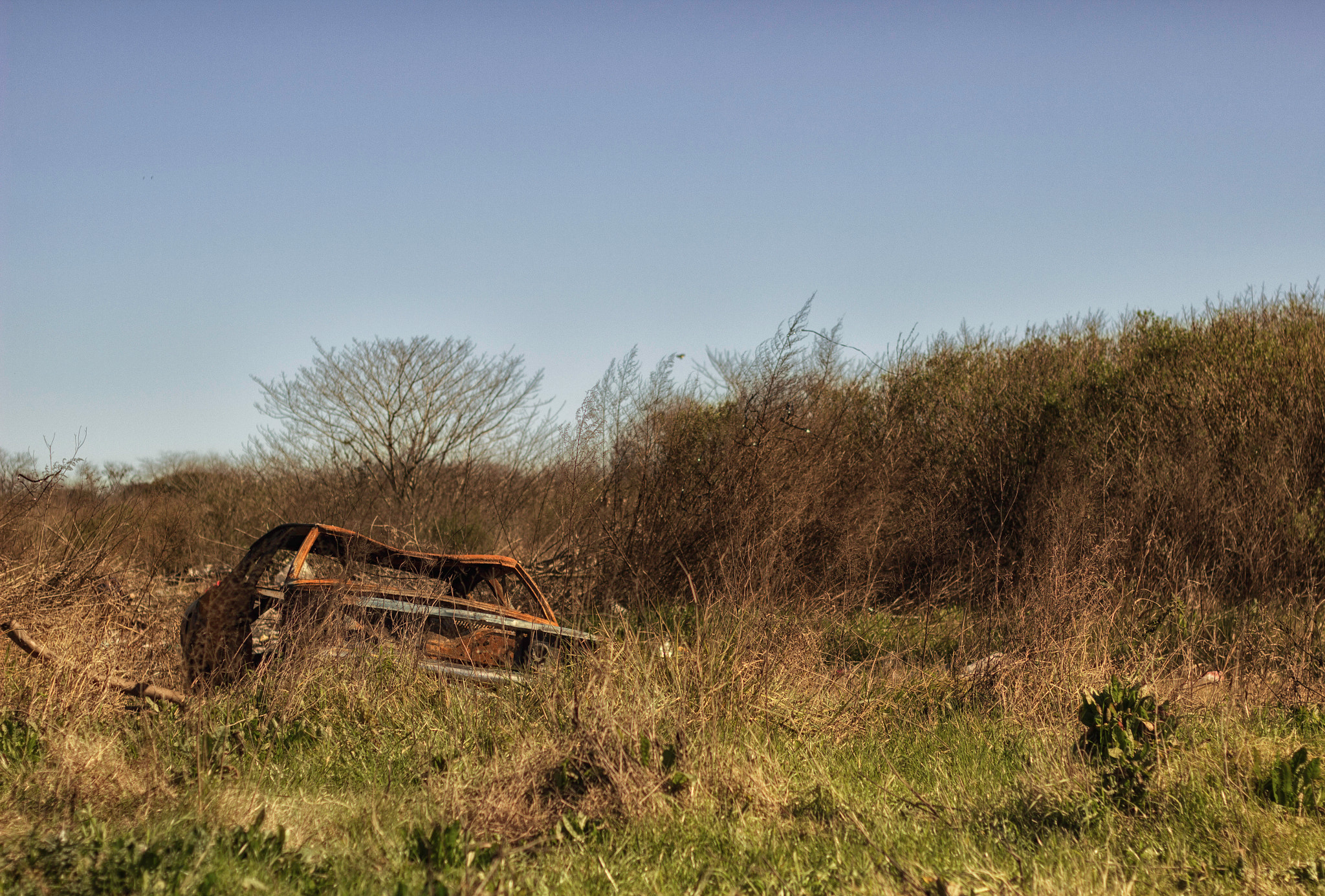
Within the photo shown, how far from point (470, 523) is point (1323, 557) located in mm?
11870

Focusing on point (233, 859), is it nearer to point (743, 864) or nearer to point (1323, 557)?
point (743, 864)

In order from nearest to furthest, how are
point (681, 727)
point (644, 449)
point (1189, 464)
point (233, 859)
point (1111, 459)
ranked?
point (233, 859), point (681, 727), point (644, 449), point (1189, 464), point (1111, 459)

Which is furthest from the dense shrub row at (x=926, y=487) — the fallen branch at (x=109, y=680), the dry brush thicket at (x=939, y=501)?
the fallen branch at (x=109, y=680)

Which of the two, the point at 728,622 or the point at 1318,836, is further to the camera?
the point at 728,622

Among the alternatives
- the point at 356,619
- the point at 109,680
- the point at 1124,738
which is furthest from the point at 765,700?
the point at 109,680

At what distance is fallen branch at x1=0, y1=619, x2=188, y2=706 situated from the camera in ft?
17.4

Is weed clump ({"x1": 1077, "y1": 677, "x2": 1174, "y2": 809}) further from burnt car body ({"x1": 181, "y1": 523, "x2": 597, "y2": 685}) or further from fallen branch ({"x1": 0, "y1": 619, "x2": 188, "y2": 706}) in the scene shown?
fallen branch ({"x1": 0, "y1": 619, "x2": 188, "y2": 706})

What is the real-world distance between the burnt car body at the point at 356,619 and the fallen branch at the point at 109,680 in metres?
0.26

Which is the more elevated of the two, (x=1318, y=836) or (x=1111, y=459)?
(x=1111, y=459)

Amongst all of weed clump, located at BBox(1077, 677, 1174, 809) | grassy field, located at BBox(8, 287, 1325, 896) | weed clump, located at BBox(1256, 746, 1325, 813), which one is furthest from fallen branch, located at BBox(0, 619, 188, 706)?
weed clump, located at BBox(1256, 746, 1325, 813)

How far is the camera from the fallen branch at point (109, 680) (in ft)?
17.4

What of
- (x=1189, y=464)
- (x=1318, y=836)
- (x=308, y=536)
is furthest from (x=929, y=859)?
(x=1189, y=464)

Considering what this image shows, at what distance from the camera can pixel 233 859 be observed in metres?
3.35

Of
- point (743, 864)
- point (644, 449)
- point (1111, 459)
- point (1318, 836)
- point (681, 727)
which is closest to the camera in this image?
point (743, 864)
